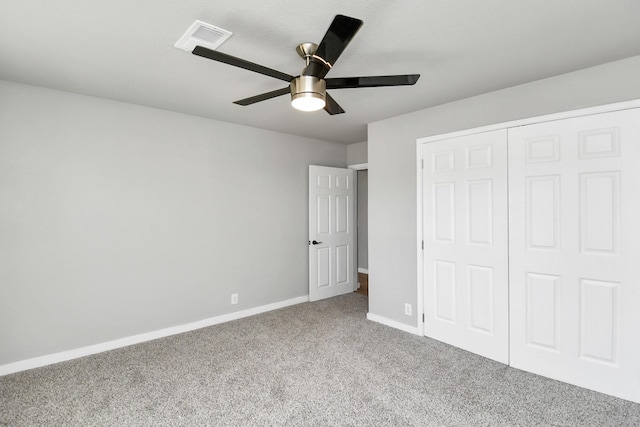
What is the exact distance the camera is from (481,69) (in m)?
2.47

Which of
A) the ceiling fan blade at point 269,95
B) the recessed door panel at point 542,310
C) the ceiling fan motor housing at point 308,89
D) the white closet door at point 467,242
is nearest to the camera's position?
the ceiling fan motor housing at point 308,89

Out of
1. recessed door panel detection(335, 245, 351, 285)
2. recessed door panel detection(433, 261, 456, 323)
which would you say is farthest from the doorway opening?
recessed door panel detection(433, 261, 456, 323)

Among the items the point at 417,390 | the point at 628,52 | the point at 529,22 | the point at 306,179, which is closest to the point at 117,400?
the point at 417,390

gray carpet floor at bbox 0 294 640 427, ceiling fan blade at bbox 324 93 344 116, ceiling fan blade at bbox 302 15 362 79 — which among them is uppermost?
Result: ceiling fan blade at bbox 302 15 362 79

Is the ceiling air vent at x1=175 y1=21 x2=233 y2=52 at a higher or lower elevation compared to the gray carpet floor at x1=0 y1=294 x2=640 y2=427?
higher

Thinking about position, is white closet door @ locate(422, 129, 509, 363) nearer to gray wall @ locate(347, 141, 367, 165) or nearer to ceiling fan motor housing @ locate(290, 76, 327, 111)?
gray wall @ locate(347, 141, 367, 165)

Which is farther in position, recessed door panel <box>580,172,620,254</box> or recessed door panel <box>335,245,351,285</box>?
recessed door panel <box>335,245,351,285</box>

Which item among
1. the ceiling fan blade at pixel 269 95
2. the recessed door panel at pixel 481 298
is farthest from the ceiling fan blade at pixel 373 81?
the recessed door panel at pixel 481 298

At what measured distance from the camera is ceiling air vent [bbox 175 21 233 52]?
6.17 feet

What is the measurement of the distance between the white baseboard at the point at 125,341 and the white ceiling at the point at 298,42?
2392mm

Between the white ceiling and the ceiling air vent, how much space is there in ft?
0.15

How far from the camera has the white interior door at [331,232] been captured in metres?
4.75

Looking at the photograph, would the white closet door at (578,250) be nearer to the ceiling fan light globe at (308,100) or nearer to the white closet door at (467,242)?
the white closet door at (467,242)

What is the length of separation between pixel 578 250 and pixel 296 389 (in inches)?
95.6
